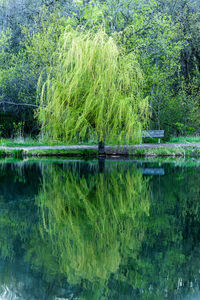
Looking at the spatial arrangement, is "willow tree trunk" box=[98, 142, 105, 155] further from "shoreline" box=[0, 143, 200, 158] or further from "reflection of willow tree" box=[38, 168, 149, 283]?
"reflection of willow tree" box=[38, 168, 149, 283]

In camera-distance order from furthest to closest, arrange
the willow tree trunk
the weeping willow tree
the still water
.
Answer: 1. the willow tree trunk
2. the weeping willow tree
3. the still water

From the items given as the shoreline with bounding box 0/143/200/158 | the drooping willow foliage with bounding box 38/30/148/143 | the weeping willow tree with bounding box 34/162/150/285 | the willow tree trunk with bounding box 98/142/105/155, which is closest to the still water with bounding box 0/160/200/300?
the weeping willow tree with bounding box 34/162/150/285

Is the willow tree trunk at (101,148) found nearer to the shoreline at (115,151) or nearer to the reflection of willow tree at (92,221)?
the shoreline at (115,151)

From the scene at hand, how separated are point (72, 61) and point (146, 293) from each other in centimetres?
1351

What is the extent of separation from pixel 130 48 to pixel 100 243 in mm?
18237

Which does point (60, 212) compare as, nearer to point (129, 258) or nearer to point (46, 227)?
point (46, 227)

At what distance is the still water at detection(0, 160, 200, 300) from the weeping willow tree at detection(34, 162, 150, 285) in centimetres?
1

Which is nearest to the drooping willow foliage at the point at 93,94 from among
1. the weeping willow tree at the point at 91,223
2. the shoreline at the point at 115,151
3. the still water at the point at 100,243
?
the shoreline at the point at 115,151

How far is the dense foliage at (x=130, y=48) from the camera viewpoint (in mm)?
20125

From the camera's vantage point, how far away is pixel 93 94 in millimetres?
15352

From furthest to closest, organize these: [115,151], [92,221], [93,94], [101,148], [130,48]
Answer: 1. [130,48]
2. [115,151]
3. [101,148]
4. [93,94]
5. [92,221]

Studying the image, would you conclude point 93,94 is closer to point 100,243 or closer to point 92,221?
point 92,221

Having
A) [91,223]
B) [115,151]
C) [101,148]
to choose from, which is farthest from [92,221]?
[115,151]

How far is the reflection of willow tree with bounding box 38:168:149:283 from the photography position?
3.70 m
